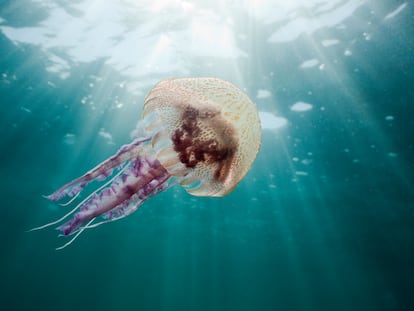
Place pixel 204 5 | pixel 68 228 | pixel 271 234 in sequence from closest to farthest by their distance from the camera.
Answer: pixel 68 228 → pixel 204 5 → pixel 271 234

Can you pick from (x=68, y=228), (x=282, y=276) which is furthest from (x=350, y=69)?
(x=282, y=276)

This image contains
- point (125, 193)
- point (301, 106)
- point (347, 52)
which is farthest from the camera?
point (301, 106)

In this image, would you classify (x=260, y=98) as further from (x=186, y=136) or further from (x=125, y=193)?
(x=125, y=193)

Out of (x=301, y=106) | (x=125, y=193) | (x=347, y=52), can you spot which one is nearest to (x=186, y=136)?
(x=125, y=193)

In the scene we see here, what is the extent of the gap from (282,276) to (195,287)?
150ft

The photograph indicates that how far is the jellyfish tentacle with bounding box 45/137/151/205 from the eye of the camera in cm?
228

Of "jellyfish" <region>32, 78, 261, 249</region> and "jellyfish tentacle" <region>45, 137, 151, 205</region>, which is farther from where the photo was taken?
"jellyfish" <region>32, 78, 261, 249</region>

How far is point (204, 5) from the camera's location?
712 cm

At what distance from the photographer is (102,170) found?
2428mm

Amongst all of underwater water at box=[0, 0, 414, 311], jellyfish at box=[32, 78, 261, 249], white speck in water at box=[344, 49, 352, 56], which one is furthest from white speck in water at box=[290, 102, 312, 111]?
jellyfish at box=[32, 78, 261, 249]

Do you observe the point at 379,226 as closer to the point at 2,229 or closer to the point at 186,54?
A: the point at 186,54

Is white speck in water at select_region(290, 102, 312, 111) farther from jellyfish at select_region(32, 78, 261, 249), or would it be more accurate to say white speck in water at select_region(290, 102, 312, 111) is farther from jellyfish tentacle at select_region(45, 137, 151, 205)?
jellyfish tentacle at select_region(45, 137, 151, 205)

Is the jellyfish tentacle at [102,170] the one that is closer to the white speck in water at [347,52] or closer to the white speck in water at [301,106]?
the white speck in water at [347,52]

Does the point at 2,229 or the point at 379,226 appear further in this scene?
the point at 2,229
